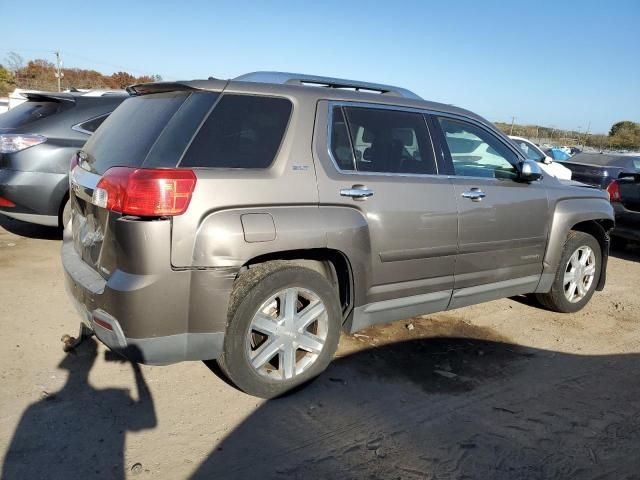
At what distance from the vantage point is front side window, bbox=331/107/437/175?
3.46 m

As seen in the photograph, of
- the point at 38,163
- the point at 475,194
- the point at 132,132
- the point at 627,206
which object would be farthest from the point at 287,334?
the point at 627,206

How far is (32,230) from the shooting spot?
7000 mm

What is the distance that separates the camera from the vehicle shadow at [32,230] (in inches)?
263

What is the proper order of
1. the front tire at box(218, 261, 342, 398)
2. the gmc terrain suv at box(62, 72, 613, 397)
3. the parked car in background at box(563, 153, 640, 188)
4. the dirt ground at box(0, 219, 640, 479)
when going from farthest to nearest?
1. the parked car in background at box(563, 153, 640, 188)
2. the front tire at box(218, 261, 342, 398)
3. the gmc terrain suv at box(62, 72, 613, 397)
4. the dirt ground at box(0, 219, 640, 479)

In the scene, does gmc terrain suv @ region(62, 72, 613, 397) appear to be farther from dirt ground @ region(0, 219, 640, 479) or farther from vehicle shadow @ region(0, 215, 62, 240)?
vehicle shadow @ region(0, 215, 62, 240)

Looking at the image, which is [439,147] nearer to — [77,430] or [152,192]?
[152,192]

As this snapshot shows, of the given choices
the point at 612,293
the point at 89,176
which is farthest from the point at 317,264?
the point at 612,293

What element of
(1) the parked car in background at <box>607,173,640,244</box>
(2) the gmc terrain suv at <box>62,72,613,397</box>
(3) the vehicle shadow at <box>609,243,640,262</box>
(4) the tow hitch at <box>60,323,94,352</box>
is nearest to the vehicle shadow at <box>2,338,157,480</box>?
(4) the tow hitch at <box>60,323,94,352</box>

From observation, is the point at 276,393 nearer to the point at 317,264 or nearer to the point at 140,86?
the point at 317,264

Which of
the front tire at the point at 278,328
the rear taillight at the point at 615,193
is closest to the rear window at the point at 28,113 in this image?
the front tire at the point at 278,328

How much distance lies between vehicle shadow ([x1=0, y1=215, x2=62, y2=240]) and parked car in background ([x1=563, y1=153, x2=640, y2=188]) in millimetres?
10348

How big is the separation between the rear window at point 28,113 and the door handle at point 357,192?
4220 millimetres

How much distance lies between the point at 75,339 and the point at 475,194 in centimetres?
308

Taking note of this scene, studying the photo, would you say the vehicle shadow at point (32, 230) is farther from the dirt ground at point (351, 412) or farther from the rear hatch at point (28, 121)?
the dirt ground at point (351, 412)
